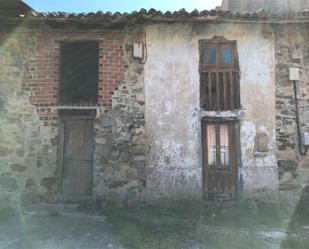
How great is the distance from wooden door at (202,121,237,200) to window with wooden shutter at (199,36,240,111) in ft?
1.51

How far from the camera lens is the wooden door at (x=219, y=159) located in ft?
31.4

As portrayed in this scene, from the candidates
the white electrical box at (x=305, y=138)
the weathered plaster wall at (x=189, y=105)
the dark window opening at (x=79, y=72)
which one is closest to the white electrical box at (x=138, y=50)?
the weathered plaster wall at (x=189, y=105)

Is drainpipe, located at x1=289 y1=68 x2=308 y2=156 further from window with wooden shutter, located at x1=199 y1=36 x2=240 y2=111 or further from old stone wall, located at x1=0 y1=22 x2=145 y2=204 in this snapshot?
old stone wall, located at x1=0 y1=22 x2=145 y2=204

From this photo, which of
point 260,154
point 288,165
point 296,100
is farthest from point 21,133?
point 296,100

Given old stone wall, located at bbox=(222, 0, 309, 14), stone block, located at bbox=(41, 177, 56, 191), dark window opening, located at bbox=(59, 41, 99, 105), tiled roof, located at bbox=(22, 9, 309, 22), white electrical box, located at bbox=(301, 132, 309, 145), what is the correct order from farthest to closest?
old stone wall, located at bbox=(222, 0, 309, 14) → dark window opening, located at bbox=(59, 41, 99, 105) → white electrical box, located at bbox=(301, 132, 309, 145) → stone block, located at bbox=(41, 177, 56, 191) → tiled roof, located at bbox=(22, 9, 309, 22)

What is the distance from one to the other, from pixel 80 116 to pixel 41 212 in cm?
232

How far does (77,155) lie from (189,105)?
9.25ft

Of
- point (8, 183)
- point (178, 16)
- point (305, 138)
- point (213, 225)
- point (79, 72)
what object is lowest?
point (213, 225)

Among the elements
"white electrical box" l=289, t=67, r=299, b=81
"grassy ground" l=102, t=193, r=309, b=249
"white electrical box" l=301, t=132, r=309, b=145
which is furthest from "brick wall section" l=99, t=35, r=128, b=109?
"white electrical box" l=301, t=132, r=309, b=145

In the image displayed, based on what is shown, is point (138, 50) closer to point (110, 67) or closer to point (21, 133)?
point (110, 67)

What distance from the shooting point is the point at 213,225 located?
26.4 ft

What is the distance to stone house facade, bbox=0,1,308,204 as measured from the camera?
9445 millimetres

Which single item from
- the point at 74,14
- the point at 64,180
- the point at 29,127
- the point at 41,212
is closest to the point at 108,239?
the point at 41,212

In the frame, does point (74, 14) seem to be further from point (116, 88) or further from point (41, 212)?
point (41, 212)
